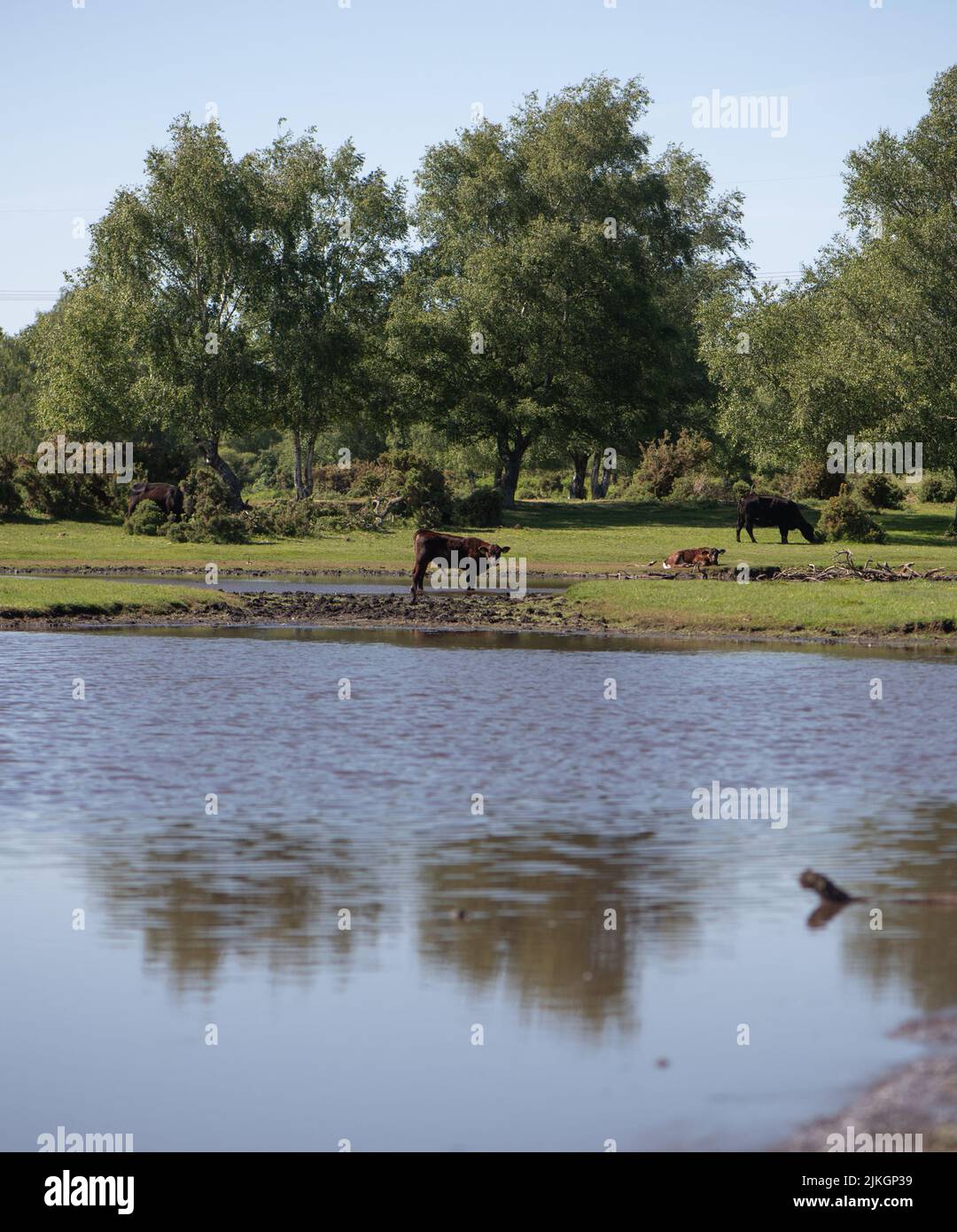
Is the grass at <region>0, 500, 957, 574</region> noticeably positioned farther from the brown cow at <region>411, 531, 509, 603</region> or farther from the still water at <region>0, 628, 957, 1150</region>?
the still water at <region>0, 628, 957, 1150</region>

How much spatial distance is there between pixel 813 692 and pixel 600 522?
41866 millimetres

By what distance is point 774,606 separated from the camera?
33.1 m

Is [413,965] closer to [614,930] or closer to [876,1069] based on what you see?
[614,930]

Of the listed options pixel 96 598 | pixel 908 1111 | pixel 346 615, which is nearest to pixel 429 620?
pixel 346 615

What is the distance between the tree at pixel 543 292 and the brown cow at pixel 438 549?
30210 mm

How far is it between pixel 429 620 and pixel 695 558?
11151mm

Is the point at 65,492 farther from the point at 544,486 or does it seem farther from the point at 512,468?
the point at 544,486

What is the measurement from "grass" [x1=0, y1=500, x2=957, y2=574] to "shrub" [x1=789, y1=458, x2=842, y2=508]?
3.95m

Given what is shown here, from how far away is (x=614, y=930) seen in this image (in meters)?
9.93

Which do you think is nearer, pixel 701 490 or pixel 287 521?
pixel 287 521

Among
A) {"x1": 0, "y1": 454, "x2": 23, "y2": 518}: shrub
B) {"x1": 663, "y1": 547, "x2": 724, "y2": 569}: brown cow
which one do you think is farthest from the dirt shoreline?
{"x1": 0, "y1": 454, "x2": 23, "y2": 518}: shrub

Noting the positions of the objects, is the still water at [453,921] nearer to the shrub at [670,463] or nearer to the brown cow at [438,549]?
the brown cow at [438,549]
